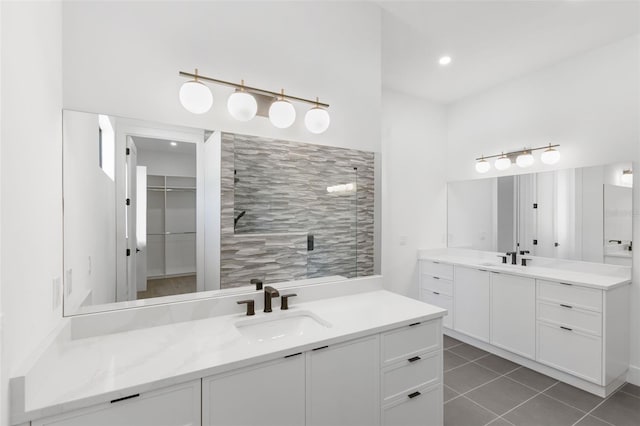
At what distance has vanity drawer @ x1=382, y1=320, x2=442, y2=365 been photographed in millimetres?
1638

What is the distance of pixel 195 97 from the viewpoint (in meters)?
1.67

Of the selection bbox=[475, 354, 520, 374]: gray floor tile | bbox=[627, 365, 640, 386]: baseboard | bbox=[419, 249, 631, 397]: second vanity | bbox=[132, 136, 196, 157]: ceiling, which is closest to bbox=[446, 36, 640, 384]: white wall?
bbox=[627, 365, 640, 386]: baseboard

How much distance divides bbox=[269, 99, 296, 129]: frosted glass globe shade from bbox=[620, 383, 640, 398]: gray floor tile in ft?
11.4

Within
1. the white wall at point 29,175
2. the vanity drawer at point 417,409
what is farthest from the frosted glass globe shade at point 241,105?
the vanity drawer at point 417,409

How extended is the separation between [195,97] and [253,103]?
1.07 ft

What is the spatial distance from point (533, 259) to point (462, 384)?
160cm

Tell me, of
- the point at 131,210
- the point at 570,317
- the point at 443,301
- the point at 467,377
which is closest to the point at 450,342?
the point at 443,301

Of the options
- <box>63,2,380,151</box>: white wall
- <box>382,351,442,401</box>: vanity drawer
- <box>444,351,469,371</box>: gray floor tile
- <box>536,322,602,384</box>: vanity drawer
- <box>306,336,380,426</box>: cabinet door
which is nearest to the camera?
<box>306,336,380,426</box>: cabinet door

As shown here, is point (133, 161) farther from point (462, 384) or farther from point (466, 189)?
point (466, 189)

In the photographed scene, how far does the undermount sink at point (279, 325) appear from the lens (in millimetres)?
1683

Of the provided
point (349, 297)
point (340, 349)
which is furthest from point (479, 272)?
point (340, 349)

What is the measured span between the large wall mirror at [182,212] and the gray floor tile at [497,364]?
2001mm

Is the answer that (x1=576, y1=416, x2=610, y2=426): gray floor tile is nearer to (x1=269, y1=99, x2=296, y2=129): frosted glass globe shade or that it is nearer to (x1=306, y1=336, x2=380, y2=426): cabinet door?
(x1=306, y1=336, x2=380, y2=426): cabinet door

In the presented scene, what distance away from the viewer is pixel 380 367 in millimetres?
1606
